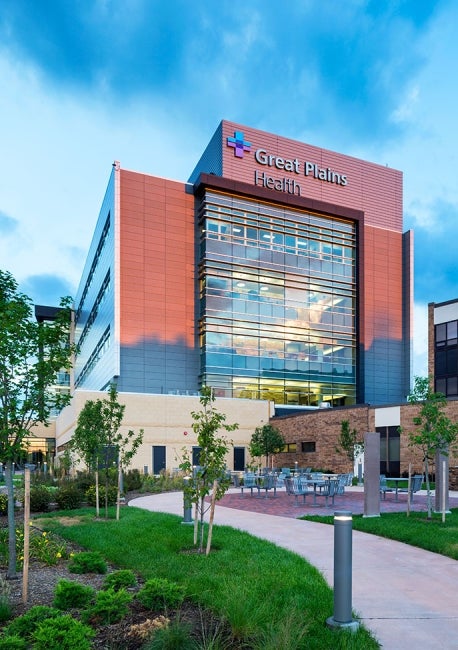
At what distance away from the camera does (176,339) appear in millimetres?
50406

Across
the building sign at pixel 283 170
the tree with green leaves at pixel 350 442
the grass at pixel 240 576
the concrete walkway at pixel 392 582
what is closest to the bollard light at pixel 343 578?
the grass at pixel 240 576

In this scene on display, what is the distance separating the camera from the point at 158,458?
40.8m

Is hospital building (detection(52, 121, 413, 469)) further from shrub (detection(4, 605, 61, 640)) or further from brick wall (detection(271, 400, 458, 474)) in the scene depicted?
shrub (detection(4, 605, 61, 640))

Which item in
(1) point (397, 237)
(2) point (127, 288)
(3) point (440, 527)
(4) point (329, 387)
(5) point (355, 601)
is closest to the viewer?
(5) point (355, 601)

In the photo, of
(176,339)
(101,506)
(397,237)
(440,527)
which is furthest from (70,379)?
(440,527)

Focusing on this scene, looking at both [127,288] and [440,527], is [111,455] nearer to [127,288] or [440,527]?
[440,527]

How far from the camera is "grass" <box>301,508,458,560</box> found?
1052 cm

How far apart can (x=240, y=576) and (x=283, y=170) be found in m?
52.7

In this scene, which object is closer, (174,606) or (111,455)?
(174,606)

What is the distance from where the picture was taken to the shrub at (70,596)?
6453 millimetres

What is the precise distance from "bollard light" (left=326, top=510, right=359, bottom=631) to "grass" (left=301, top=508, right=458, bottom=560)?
16.3 ft

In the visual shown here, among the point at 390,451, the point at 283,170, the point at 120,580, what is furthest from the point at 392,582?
the point at 283,170

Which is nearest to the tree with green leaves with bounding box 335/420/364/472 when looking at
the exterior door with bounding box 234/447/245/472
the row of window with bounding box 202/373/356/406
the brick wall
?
the brick wall

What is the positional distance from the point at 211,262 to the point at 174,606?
149 feet
